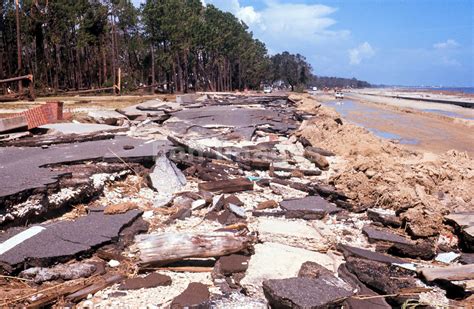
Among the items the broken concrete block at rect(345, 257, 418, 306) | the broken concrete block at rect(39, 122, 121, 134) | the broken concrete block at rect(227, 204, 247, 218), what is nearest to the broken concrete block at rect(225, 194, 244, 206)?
the broken concrete block at rect(227, 204, 247, 218)

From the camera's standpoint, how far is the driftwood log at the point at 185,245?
4.46 m

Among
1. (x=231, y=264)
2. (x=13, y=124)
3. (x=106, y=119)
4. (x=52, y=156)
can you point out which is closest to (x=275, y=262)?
(x=231, y=264)

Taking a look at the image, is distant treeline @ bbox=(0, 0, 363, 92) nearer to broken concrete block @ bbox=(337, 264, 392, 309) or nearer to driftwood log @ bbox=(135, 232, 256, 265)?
driftwood log @ bbox=(135, 232, 256, 265)

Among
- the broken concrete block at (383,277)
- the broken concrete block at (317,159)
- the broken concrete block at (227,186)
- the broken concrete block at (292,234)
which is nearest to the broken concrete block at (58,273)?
the broken concrete block at (292,234)

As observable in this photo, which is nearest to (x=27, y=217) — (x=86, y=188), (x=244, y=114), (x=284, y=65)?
(x=86, y=188)

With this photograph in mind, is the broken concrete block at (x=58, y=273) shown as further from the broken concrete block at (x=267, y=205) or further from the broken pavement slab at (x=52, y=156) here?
the broken concrete block at (x=267, y=205)

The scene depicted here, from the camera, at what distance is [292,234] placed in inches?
223

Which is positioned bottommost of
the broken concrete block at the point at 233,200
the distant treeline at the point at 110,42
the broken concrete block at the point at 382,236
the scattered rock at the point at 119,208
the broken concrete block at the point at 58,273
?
the broken concrete block at the point at 382,236

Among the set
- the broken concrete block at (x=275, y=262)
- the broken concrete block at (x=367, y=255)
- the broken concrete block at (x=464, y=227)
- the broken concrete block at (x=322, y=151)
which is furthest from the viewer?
the broken concrete block at (x=322, y=151)

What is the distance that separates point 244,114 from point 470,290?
1572 cm

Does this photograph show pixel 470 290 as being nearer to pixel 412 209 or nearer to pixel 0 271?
pixel 412 209

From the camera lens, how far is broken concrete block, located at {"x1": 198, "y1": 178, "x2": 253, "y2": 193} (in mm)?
7527

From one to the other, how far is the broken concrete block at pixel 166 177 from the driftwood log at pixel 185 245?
2571 millimetres

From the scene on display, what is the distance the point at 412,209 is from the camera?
6.32 m
